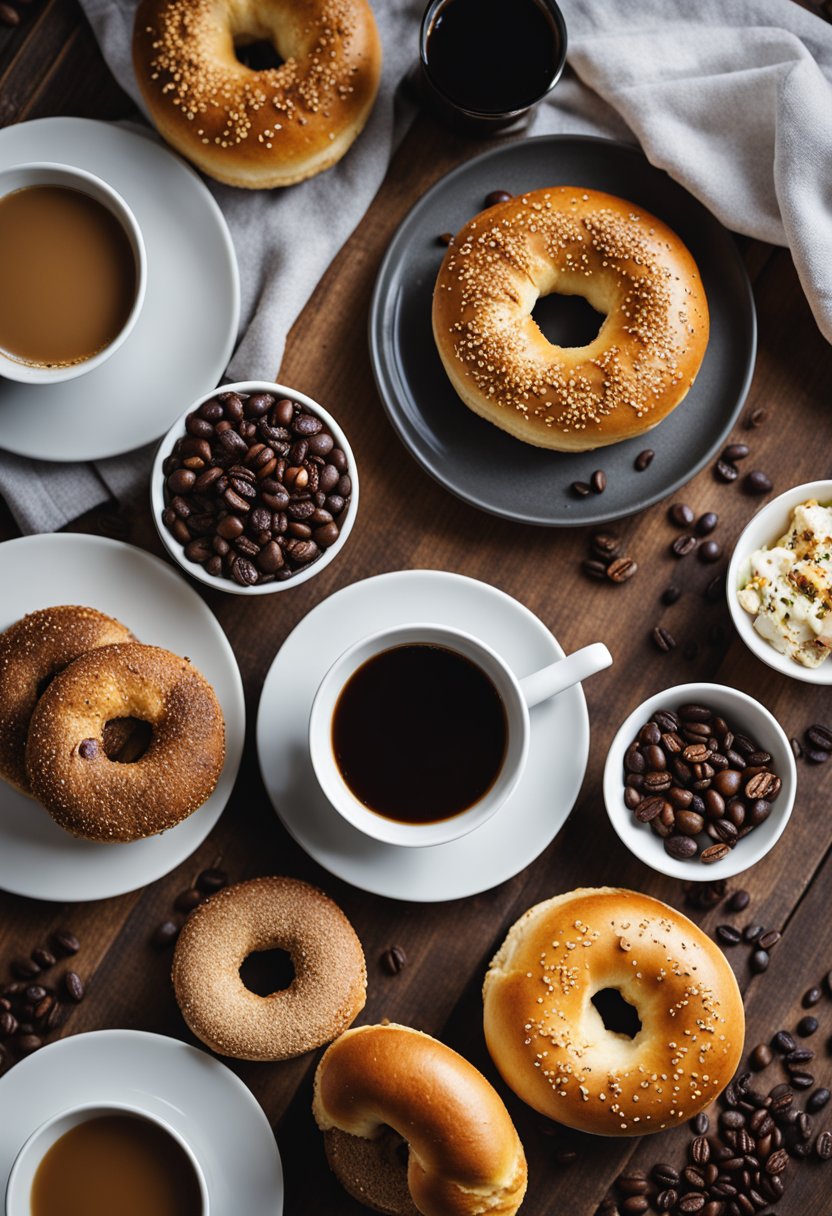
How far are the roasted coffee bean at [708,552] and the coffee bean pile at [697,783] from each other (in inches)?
11.5

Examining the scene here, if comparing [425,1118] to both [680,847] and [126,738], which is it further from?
[126,738]

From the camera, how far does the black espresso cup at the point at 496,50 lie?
1.87 metres

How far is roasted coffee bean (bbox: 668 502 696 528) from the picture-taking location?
6.55ft

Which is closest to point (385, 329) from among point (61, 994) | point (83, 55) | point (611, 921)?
point (83, 55)

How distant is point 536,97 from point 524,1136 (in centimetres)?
186

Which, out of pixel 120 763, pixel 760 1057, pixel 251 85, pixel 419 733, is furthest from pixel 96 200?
pixel 760 1057

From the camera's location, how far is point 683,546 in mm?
1991

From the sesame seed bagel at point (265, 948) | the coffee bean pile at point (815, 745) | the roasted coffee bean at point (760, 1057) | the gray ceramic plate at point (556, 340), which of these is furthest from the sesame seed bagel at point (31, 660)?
the roasted coffee bean at point (760, 1057)

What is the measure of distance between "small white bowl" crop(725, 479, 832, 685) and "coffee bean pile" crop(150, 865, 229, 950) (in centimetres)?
104

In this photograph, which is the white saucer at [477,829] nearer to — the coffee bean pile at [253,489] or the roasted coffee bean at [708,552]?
the coffee bean pile at [253,489]

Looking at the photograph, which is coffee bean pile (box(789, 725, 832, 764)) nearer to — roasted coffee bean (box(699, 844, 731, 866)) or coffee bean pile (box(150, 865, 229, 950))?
roasted coffee bean (box(699, 844, 731, 866))

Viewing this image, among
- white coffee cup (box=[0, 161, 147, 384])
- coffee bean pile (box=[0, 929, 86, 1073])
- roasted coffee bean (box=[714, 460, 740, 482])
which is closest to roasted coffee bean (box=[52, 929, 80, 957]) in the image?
coffee bean pile (box=[0, 929, 86, 1073])

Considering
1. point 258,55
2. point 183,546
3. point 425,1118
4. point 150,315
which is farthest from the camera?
point 258,55

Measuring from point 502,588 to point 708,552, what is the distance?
1.30 ft
